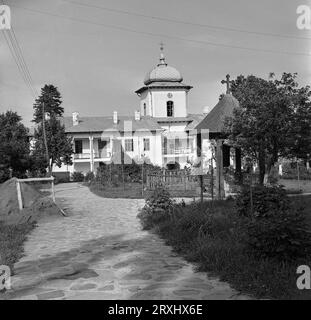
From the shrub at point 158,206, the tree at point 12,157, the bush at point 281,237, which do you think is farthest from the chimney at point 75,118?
the bush at point 281,237

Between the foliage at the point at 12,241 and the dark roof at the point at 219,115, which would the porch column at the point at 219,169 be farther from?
the foliage at the point at 12,241

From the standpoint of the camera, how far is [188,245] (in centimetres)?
775

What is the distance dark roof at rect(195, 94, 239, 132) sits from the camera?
19.0m

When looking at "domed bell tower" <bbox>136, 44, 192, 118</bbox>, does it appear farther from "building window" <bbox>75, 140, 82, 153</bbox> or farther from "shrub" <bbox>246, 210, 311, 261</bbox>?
"shrub" <bbox>246, 210, 311, 261</bbox>

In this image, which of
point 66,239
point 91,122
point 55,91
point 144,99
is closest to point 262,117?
point 66,239

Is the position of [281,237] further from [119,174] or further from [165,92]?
[165,92]

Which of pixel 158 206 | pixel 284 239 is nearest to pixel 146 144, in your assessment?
pixel 158 206

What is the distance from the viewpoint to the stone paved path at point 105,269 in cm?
531

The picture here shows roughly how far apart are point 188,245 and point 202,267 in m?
1.38

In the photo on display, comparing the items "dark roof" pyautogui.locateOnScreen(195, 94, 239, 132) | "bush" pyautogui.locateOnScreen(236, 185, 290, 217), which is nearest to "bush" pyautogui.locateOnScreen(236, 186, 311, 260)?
"bush" pyautogui.locateOnScreen(236, 185, 290, 217)

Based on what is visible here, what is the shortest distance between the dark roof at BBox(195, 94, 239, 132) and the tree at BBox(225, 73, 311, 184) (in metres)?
0.59

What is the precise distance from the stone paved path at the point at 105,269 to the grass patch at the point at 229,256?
0.21m

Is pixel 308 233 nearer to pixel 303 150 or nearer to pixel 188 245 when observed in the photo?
pixel 188 245

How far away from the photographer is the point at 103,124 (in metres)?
53.6
